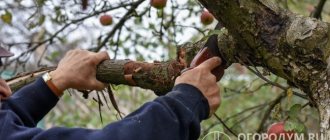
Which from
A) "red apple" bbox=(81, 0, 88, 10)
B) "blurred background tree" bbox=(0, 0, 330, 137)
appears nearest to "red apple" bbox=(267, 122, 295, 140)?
"blurred background tree" bbox=(0, 0, 330, 137)

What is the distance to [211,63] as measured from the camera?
1.58m

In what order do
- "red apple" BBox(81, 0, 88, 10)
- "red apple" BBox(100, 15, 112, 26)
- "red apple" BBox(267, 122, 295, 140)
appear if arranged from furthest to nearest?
"red apple" BBox(100, 15, 112, 26) → "red apple" BBox(81, 0, 88, 10) → "red apple" BBox(267, 122, 295, 140)

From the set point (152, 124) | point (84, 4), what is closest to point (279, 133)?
point (152, 124)

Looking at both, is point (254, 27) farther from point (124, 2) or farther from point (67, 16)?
point (67, 16)

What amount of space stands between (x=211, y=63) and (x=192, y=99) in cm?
19

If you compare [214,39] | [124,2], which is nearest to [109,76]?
[214,39]

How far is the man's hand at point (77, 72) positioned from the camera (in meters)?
1.71

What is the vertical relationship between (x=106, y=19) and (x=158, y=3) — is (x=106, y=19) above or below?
below

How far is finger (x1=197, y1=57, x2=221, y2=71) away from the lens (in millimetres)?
1550

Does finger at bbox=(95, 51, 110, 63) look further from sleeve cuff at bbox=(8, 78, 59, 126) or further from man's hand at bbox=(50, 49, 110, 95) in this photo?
sleeve cuff at bbox=(8, 78, 59, 126)

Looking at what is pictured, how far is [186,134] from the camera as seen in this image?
1384 millimetres

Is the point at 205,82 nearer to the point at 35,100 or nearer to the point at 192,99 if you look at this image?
the point at 192,99

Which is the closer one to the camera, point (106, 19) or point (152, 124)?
point (152, 124)

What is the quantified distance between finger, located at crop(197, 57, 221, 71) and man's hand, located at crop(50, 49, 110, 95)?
1.22 feet
